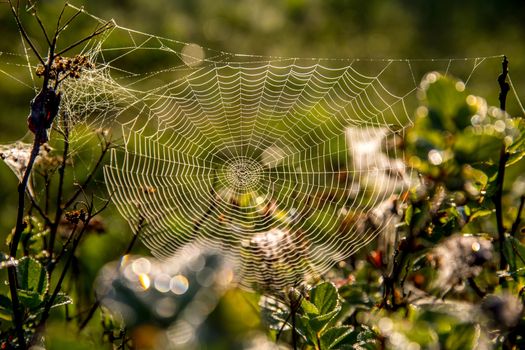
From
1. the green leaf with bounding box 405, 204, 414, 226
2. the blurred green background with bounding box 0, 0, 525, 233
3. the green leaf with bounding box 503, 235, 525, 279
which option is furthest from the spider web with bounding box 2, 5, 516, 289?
the blurred green background with bounding box 0, 0, 525, 233

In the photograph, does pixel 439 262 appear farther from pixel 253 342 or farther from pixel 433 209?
pixel 253 342

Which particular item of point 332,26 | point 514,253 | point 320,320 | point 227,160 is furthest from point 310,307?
point 332,26

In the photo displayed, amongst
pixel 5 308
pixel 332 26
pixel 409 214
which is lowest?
pixel 5 308

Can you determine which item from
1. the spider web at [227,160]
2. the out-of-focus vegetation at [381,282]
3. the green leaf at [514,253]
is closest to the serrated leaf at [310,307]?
the out-of-focus vegetation at [381,282]

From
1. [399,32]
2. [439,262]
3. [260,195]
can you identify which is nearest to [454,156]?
[439,262]

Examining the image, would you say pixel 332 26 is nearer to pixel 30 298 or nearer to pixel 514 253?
pixel 514 253

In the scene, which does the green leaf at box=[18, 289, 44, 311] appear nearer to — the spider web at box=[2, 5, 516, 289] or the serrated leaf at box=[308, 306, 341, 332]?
the serrated leaf at box=[308, 306, 341, 332]

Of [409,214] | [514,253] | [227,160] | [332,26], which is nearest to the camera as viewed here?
[514,253]
